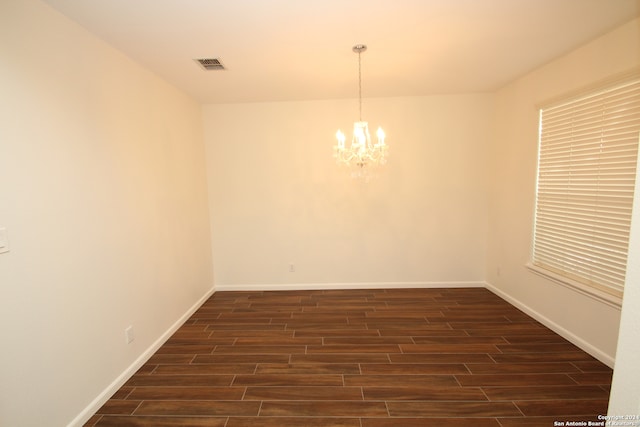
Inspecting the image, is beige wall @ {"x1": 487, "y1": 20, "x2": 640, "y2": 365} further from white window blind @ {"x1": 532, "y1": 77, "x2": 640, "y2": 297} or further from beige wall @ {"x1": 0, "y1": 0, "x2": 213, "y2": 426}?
beige wall @ {"x1": 0, "y1": 0, "x2": 213, "y2": 426}

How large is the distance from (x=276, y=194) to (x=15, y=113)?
272 centimetres

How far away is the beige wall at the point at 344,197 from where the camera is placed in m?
3.81

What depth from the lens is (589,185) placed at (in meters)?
2.40

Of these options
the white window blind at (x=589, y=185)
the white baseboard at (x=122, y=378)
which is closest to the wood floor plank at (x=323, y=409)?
the white baseboard at (x=122, y=378)

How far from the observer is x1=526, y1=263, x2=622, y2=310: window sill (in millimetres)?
2176

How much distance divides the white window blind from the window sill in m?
0.04

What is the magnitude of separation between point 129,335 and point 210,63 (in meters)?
2.52

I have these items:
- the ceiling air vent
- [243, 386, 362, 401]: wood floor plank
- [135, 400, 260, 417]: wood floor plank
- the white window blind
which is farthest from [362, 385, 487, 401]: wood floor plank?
the ceiling air vent

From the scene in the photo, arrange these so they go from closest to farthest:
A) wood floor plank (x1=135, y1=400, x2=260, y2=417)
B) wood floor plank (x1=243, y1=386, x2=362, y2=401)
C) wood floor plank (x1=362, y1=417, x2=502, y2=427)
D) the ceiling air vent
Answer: wood floor plank (x1=362, y1=417, x2=502, y2=427), wood floor plank (x1=135, y1=400, x2=260, y2=417), wood floor plank (x1=243, y1=386, x2=362, y2=401), the ceiling air vent

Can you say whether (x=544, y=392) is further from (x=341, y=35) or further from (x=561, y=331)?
(x=341, y=35)

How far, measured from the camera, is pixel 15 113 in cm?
148

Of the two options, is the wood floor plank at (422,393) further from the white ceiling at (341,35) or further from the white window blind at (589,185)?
the white ceiling at (341,35)

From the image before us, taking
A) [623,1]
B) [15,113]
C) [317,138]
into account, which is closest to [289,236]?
[317,138]

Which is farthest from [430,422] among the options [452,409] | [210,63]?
[210,63]
